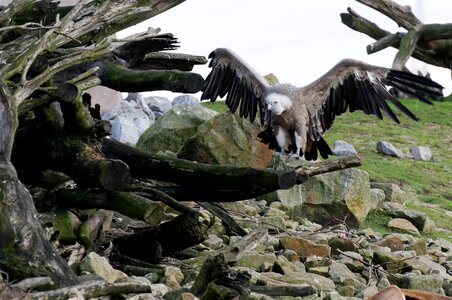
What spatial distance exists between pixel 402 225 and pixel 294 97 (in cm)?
187

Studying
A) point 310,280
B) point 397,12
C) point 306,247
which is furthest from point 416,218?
point 397,12

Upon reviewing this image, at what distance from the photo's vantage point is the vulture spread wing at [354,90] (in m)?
8.82

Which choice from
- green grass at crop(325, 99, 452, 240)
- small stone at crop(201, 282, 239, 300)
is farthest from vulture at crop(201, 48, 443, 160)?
small stone at crop(201, 282, 239, 300)

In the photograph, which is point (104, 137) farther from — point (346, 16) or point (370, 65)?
point (346, 16)

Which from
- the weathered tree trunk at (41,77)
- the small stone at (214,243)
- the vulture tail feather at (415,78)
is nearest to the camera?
the weathered tree trunk at (41,77)

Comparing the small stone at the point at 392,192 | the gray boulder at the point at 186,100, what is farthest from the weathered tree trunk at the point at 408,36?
the small stone at the point at 392,192

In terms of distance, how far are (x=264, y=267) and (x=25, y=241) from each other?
6.91ft

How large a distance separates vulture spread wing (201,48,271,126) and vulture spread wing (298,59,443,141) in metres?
0.45

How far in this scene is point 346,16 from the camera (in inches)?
653

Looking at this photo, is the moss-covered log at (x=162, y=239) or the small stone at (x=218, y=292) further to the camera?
the moss-covered log at (x=162, y=239)

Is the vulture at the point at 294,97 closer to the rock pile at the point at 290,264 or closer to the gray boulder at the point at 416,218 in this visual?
the rock pile at the point at 290,264

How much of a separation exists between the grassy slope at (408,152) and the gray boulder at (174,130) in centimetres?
217

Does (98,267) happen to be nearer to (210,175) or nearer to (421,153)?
(210,175)

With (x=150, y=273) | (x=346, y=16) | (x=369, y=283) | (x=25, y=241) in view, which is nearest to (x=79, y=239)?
(x=150, y=273)
